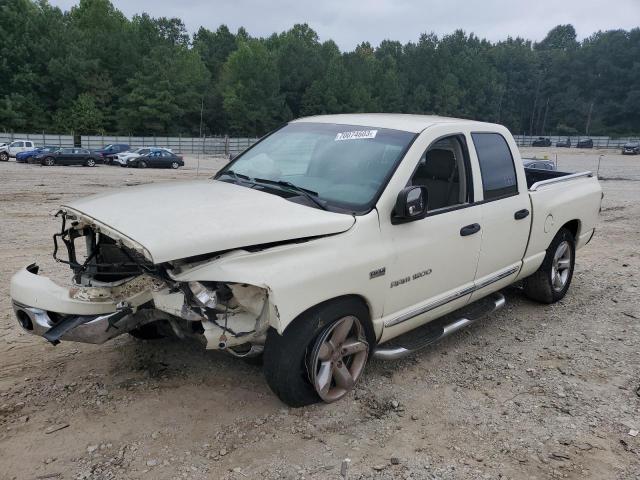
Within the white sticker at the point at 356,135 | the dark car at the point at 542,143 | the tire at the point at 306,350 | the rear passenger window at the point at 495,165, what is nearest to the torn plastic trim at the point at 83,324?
the tire at the point at 306,350

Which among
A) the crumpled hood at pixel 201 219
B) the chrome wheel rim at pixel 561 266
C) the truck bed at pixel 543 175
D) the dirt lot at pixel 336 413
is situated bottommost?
the dirt lot at pixel 336 413

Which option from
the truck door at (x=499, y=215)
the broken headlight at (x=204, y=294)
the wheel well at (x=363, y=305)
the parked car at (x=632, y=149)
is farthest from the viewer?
the parked car at (x=632, y=149)

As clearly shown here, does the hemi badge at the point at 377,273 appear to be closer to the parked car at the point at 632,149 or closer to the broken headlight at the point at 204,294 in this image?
the broken headlight at the point at 204,294

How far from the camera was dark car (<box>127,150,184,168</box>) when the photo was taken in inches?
1367

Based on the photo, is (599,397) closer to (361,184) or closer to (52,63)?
(361,184)

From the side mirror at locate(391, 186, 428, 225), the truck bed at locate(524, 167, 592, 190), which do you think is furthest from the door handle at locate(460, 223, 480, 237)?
the truck bed at locate(524, 167, 592, 190)

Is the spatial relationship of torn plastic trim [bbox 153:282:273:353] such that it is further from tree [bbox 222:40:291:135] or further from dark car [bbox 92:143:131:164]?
tree [bbox 222:40:291:135]

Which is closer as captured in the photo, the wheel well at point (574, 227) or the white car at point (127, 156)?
the wheel well at point (574, 227)

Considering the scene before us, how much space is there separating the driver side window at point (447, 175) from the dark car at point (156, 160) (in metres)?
32.8

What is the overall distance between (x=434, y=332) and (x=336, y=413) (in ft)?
3.61

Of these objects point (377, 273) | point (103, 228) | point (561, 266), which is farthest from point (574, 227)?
point (103, 228)

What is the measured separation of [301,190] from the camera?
12.4 feet

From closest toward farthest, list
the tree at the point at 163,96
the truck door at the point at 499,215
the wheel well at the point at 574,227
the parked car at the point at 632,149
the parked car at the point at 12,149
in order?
the truck door at the point at 499,215 → the wheel well at the point at 574,227 → the parked car at the point at 12,149 → the parked car at the point at 632,149 → the tree at the point at 163,96

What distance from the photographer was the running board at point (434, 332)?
3.81 metres
